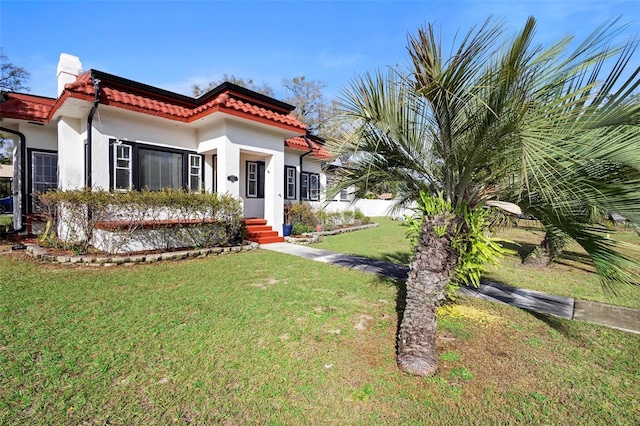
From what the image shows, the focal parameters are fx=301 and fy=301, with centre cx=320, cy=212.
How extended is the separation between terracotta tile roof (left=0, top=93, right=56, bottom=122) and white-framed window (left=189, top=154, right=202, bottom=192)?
15.7 ft

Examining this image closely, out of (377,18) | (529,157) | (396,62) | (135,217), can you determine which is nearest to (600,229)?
(529,157)

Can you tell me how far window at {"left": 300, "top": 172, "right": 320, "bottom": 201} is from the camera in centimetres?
1631

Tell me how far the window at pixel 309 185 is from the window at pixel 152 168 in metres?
5.90

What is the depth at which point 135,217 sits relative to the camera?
822cm

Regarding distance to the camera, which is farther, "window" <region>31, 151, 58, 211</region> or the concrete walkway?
"window" <region>31, 151, 58, 211</region>

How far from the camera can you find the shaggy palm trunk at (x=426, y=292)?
3457 mm

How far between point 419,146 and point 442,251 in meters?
1.69

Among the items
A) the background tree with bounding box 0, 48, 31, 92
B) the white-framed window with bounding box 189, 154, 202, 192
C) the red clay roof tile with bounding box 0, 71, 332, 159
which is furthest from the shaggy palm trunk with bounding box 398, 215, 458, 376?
the background tree with bounding box 0, 48, 31, 92

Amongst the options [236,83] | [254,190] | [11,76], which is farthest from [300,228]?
[236,83]

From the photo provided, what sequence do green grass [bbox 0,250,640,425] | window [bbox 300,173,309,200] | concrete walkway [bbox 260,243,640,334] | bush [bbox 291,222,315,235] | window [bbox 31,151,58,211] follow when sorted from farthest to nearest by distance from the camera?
1. window [bbox 300,173,309,200]
2. bush [bbox 291,222,315,235]
3. window [bbox 31,151,58,211]
4. concrete walkway [bbox 260,243,640,334]
5. green grass [bbox 0,250,640,425]

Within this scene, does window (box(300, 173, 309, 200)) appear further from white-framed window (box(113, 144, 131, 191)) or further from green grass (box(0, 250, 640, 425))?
green grass (box(0, 250, 640, 425))

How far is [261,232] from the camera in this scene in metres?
11.8

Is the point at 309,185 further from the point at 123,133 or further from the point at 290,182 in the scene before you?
the point at 123,133

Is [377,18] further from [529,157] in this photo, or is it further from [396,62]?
[529,157]
